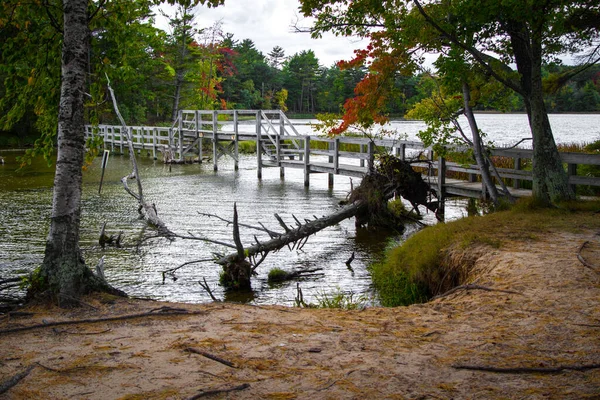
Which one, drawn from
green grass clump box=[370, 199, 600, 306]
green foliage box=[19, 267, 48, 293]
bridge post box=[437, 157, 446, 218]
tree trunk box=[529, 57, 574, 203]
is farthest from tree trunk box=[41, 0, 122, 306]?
bridge post box=[437, 157, 446, 218]

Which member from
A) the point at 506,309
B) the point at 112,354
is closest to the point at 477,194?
the point at 506,309

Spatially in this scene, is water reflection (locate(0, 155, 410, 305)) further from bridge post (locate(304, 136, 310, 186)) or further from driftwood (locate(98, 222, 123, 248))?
bridge post (locate(304, 136, 310, 186))

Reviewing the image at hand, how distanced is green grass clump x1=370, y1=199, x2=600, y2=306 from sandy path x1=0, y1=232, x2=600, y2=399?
1.32 metres

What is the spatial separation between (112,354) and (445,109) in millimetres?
9242

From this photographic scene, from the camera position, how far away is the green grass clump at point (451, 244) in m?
7.43

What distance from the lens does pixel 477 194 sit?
13148 mm

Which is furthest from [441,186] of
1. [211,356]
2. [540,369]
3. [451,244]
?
[211,356]

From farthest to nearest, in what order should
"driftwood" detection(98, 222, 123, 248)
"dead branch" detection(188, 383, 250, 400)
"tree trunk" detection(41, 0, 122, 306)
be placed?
"driftwood" detection(98, 222, 123, 248)
"tree trunk" detection(41, 0, 122, 306)
"dead branch" detection(188, 383, 250, 400)

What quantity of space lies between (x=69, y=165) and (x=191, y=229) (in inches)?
271

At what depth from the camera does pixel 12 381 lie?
3.79 metres

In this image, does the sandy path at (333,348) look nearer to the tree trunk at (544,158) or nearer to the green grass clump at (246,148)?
the tree trunk at (544,158)

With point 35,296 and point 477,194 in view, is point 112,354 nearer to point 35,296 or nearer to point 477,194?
point 35,296

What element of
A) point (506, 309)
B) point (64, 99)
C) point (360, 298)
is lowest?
→ point (360, 298)

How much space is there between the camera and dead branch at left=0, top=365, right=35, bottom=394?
3666 millimetres
